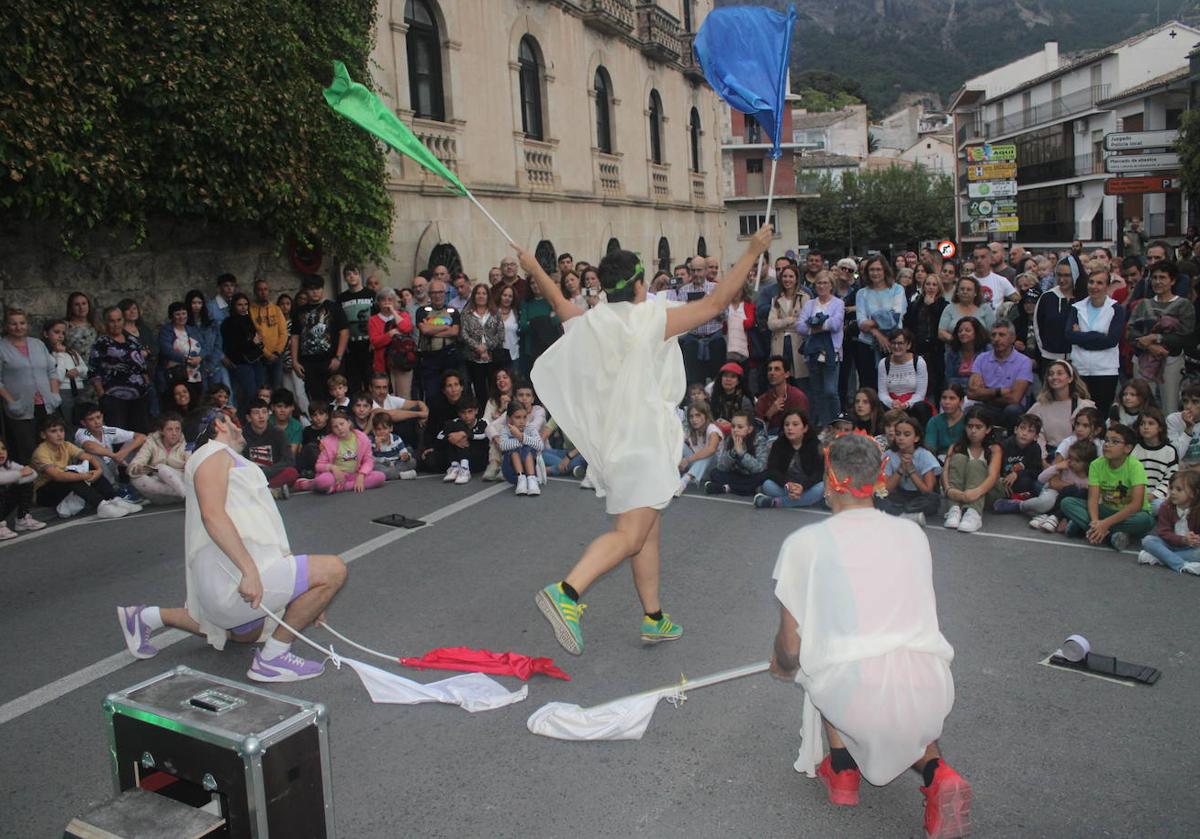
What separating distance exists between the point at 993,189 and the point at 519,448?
2029 cm

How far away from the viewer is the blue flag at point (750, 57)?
21.2 feet

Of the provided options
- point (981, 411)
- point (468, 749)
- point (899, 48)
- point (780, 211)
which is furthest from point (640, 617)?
point (899, 48)

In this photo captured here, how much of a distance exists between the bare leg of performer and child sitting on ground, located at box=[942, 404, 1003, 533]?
343 centimetres

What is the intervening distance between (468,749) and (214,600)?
1.68 m

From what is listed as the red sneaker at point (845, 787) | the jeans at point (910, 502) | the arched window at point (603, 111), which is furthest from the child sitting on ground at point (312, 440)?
the arched window at point (603, 111)

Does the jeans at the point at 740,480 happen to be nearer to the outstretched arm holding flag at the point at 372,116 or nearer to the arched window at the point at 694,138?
the outstretched arm holding flag at the point at 372,116

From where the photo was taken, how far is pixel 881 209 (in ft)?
284

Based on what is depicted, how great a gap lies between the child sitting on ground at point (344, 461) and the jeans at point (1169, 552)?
683cm

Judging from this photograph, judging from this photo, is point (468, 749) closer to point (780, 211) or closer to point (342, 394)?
point (342, 394)

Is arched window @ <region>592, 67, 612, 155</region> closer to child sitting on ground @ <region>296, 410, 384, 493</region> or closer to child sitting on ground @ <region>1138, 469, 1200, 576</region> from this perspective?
child sitting on ground @ <region>296, 410, 384, 493</region>

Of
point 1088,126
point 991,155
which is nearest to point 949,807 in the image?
point 991,155

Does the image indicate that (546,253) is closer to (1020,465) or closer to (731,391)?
(731,391)

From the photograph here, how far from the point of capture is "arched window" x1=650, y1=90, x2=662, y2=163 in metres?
29.1

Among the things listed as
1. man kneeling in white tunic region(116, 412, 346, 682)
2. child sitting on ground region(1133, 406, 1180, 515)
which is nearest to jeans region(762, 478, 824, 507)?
child sitting on ground region(1133, 406, 1180, 515)
